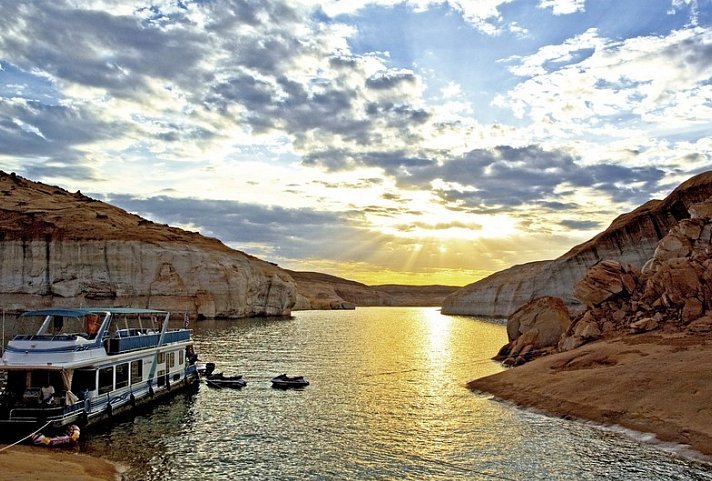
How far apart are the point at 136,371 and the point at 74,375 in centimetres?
525

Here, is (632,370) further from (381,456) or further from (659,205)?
(659,205)

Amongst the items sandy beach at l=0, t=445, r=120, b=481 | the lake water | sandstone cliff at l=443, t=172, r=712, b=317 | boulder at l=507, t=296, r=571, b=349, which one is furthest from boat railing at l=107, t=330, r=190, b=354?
sandstone cliff at l=443, t=172, r=712, b=317

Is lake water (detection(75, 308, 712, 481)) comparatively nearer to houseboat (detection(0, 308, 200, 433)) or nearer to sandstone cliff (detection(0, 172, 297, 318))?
houseboat (detection(0, 308, 200, 433))

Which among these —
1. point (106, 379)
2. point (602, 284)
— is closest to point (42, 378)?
point (106, 379)

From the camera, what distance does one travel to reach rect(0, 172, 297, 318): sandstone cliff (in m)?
98.4

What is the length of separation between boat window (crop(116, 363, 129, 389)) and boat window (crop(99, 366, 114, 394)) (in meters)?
0.73

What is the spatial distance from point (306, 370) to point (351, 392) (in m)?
10.2

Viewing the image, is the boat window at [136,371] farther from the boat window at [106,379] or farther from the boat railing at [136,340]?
the boat window at [106,379]

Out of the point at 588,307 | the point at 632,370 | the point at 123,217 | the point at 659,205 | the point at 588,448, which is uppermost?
the point at 123,217

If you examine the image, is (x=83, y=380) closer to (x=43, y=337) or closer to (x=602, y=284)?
(x=43, y=337)

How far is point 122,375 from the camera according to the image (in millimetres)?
31453

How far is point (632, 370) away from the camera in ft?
98.3

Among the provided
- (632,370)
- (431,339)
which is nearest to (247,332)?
(431,339)

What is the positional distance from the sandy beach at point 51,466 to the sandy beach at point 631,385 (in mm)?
20540
